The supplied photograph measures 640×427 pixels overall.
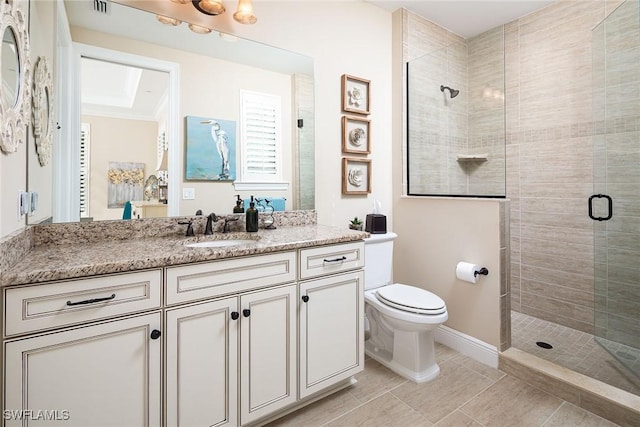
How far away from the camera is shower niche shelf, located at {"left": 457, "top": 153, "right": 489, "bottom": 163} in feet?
8.32

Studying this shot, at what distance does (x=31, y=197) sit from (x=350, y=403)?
6.04 feet

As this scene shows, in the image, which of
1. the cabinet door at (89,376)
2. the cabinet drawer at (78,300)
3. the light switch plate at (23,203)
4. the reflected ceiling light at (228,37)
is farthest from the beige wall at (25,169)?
the reflected ceiling light at (228,37)

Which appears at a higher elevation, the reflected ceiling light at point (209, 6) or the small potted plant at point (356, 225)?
the reflected ceiling light at point (209, 6)

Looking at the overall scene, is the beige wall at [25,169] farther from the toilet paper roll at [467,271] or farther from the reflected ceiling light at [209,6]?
the toilet paper roll at [467,271]

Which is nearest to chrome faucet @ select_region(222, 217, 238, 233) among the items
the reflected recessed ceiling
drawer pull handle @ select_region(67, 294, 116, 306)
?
drawer pull handle @ select_region(67, 294, 116, 306)

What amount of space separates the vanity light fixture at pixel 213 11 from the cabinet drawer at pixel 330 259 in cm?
140

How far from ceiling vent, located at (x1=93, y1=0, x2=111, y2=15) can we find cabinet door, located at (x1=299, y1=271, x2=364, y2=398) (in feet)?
5.66

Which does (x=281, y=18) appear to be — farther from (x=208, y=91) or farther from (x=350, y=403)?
(x=350, y=403)

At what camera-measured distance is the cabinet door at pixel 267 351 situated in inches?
55.0

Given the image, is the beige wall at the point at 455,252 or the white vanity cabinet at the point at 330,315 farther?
the beige wall at the point at 455,252

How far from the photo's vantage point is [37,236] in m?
1.41

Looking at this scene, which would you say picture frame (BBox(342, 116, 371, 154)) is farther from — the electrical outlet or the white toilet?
the electrical outlet

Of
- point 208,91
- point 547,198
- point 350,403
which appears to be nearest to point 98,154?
point 208,91

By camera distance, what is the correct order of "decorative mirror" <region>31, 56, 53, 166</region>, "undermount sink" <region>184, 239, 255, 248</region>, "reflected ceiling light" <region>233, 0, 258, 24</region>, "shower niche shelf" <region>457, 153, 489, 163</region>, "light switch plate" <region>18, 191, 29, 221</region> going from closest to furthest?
"light switch plate" <region>18, 191, 29, 221</region> → "decorative mirror" <region>31, 56, 53, 166</region> → "undermount sink" <region>184, 239, 255, 248</region> → "reflected ceiling light" <region>233, 0, 258, 24</region> → "shower niche shelf" <region>457, 153, 489, 163</region>
